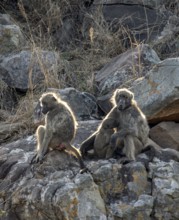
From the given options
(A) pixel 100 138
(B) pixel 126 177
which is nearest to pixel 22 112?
(A) pixel 100 138

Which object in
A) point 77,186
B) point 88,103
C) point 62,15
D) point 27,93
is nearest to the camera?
point 77,186

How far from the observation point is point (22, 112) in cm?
1140

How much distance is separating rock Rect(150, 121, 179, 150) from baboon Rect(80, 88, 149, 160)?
173 cm

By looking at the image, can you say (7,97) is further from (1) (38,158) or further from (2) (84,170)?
(2) (84,170)

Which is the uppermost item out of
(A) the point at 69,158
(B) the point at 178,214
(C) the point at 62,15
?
(C) the point at 62,15

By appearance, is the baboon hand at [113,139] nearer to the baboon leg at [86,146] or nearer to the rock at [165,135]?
the baboon leg at [86,146]

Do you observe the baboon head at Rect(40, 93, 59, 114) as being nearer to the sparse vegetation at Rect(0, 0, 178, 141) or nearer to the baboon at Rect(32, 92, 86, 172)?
the baboon at Rect(32, 92, 86, 172)

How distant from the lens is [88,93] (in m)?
11.6

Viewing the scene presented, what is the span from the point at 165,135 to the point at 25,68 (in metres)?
3.91

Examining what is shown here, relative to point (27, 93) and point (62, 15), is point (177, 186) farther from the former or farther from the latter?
point (62, 15)

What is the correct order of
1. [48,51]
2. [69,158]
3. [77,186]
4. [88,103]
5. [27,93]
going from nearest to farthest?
[77,186], [69,158], [88,103], [27,93], [48,51]

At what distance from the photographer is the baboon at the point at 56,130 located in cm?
781

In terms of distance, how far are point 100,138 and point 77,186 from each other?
1137mm

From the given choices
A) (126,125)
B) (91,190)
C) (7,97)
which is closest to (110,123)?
(126,125)
